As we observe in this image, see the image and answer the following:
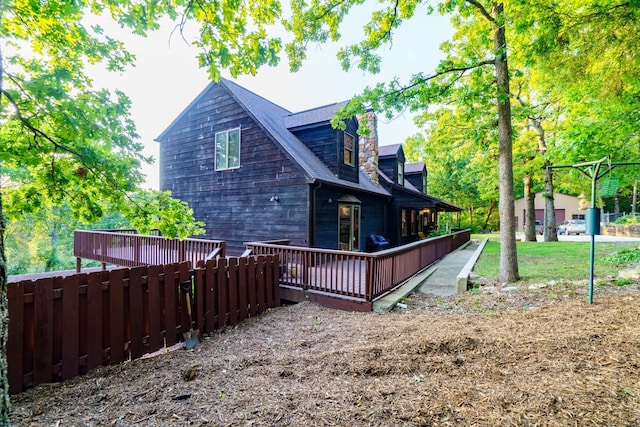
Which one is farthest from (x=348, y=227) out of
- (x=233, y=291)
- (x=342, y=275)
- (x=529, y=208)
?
(x=529, y=208)

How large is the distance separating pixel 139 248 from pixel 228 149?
4770 millimetres

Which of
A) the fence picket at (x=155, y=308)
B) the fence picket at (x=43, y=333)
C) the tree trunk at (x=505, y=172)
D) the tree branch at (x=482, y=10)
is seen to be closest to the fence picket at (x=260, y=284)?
the fence picket at (x=155, y=308)

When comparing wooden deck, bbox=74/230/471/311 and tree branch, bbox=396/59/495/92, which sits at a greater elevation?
tree branch, bbox=396/59/495/92

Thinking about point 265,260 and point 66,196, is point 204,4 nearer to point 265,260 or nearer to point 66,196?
point 66,196

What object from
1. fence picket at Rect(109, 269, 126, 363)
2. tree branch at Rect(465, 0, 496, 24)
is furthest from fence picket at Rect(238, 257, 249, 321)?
tree branch at Rect(465, 0, 496, 24)

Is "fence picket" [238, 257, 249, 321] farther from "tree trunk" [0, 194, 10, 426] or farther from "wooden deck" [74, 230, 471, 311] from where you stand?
"tree trunk" [0, 194, 10, 426]

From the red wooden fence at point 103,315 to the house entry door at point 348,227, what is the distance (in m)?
6.63

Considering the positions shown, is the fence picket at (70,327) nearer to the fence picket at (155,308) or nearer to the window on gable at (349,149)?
the fence picket at (155,308)

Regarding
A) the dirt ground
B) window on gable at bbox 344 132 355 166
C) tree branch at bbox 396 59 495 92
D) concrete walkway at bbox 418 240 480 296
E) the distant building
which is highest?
tree branch at bbox 396 59 495 92

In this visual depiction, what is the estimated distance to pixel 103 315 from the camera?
3336 mm

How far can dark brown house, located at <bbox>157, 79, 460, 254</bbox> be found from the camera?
9750mm

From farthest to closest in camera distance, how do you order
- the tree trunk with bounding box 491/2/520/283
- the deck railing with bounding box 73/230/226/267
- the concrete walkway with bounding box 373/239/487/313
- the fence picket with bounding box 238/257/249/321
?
the deck railing with bounding box 73/230/226/267 → the tree trunk with bounding box 491/2/520/283 → the concrete walkway with bounding box 373/239/487/313 → the fence picket with bounding box 238/257/249/321

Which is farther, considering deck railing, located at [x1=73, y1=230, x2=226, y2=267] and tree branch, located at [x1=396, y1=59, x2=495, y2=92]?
deck railing, located at [x1=73, y1=230, x2=226, y2=267]

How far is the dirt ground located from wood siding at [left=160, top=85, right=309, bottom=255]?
5.95m
